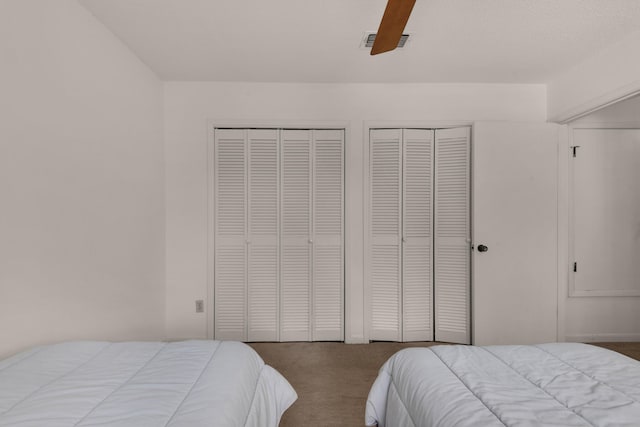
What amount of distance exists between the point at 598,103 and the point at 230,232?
3.12 m

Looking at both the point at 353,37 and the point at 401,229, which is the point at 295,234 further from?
the point at 353,37

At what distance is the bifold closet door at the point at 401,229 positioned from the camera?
123 inches

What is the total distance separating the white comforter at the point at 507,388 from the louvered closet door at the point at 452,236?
5.30ft

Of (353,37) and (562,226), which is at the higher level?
(353,37)

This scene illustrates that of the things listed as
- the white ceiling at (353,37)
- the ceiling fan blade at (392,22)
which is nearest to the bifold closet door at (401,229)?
the white ceiling at (353,37)

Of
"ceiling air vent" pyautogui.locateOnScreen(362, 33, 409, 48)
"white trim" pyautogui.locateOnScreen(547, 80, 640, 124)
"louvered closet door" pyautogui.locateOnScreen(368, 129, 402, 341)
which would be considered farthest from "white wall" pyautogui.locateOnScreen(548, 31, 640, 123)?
"ceiling air vent" pyautogui.locateOnScreen(362, 33, 409, 48)

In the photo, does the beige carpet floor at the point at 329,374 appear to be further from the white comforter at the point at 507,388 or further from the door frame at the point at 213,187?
the white comforter at the point at 507,388

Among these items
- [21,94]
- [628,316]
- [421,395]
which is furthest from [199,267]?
[628,316]

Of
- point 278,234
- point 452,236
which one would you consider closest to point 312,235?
point 278,234

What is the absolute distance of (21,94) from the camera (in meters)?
1.52

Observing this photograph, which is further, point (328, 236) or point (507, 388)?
point (328, 236)

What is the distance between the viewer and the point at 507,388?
3.65 feet

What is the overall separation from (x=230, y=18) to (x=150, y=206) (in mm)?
1574

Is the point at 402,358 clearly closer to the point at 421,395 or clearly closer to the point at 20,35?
the point at 421,395
